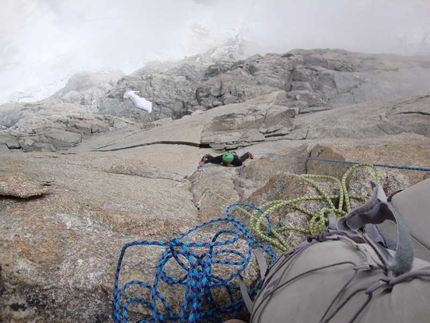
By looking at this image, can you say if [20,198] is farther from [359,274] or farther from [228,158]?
[228,158]

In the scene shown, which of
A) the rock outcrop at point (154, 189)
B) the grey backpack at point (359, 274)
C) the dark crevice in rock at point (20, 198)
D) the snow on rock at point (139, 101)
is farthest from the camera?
the snow on rock at point (139, 101)

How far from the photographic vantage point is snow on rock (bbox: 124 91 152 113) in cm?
2603

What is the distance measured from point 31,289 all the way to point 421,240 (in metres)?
1.83

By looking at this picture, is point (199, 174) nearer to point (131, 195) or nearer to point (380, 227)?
point (131, 195)

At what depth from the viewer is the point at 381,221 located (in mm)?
1125

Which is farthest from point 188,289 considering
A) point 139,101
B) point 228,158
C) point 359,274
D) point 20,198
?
point 139,101

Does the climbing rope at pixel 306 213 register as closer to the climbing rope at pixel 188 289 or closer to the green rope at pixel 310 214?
the green rope at pixel 310 214


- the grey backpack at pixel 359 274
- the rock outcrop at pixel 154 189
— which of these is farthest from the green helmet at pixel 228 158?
the grey backpack at pixel 359 274

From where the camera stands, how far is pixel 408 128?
7207mm

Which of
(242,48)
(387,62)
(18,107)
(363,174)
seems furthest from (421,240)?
(242,48)

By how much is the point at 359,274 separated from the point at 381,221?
0.28 metres

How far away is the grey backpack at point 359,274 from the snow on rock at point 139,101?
84.5 ft

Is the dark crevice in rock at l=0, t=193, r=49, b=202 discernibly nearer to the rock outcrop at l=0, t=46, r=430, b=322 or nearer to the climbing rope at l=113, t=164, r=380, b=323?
the rock outcrop at l=0, t=46, r=430, b=322

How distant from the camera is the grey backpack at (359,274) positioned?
0.77 metres
